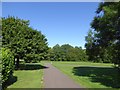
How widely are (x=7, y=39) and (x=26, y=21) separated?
211 inches

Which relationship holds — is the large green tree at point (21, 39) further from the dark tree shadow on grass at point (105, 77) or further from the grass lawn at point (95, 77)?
the dark tree shadow on grass at point (105, 77)

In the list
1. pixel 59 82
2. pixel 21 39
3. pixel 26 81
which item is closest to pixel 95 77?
pixel 59 82

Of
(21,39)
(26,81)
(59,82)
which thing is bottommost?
(59,82)

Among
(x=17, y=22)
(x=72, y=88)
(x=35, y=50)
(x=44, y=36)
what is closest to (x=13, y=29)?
(x=17, y=22)

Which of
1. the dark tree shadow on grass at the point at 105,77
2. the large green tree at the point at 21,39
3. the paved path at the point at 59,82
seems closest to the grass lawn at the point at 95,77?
the dark tree shadow on grass at the point at 105,77

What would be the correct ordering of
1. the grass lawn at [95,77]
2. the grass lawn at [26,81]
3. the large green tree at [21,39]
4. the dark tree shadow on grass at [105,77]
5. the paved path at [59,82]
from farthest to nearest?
the large green tree at [21,39], the dark tree shadow on grass at [105,77], the grass lawn at [95,77], the grass lawn at [26,81], the paved path at [59,82]

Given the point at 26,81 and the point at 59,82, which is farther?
the point at 26,81

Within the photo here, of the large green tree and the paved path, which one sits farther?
the large green tree

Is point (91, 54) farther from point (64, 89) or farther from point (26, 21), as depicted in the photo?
point (64, 89)

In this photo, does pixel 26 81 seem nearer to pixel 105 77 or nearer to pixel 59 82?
pixel 59 82

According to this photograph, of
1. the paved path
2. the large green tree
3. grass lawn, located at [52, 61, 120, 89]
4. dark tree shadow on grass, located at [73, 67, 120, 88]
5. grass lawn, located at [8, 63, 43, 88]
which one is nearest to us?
the paved path

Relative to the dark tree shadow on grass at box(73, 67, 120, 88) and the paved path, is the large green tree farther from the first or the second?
the paved path

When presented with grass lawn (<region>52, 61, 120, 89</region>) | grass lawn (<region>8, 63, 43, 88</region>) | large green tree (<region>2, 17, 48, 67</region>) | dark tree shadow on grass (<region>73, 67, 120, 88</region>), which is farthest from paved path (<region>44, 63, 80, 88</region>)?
large green tree (<region>2, 17, 48, 67</region>)

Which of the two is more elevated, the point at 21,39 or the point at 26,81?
the point at 21,39
